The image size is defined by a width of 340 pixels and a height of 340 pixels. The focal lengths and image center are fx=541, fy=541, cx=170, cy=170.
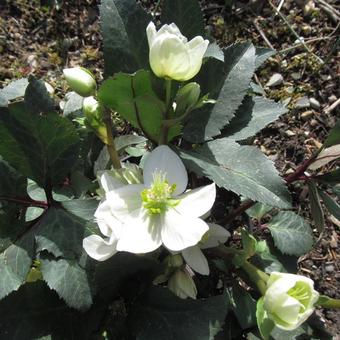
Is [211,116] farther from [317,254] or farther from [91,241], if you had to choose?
[317,254]

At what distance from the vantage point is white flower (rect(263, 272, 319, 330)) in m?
0.78

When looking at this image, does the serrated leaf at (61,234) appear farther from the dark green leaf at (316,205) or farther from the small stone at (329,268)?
the small stone at (329,268)

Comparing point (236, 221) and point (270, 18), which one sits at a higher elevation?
point (270, 18)

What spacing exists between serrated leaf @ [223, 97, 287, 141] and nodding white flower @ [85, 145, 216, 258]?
0.24 m

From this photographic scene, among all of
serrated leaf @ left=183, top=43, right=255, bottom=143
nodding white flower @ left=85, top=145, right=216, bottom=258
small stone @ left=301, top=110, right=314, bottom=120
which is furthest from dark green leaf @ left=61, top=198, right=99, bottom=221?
small stone @ left=301, top=110, right=314, bottom=120

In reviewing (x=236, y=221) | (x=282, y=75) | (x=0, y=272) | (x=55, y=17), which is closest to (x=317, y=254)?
(x=236, y=221)

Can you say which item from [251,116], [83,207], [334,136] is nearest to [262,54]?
[251,116]

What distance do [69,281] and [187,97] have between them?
1.20 feet

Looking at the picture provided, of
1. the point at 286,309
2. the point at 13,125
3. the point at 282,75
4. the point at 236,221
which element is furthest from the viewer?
the point at 282,75

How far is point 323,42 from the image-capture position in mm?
1737

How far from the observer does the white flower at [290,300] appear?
0.78 meters

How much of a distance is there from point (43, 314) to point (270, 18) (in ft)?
4.00

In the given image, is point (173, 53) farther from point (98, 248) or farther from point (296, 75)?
point (296, 75)

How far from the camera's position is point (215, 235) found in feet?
3.26
